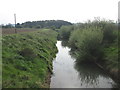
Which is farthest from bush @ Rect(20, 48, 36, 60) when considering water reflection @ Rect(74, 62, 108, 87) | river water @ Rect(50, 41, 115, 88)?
water reflection @ Rect(74, 62, 108, 87)

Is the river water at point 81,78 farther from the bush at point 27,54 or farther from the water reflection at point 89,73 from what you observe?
the bush at point 27,54

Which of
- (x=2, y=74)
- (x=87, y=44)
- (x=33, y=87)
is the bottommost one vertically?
(x=33, y=87)

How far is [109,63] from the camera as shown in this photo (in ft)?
71.8

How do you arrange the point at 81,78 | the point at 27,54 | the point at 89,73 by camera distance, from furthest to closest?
the point at 89,73 < the point at 81,78 < the point at 27,54

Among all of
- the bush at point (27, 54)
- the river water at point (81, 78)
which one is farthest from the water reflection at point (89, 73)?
the bush at point (27, 54)

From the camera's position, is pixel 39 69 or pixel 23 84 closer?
pixel 23 84

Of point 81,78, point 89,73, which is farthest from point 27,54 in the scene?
point 89,73

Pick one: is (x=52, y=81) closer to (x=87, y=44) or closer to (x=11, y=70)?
(x=11, y=70)

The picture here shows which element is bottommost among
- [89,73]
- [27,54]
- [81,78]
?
[81,78]

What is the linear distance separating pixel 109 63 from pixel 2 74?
15056 mm

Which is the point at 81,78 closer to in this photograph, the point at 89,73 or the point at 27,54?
the point at 89,73

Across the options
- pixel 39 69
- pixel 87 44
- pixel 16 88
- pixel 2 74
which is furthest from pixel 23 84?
pixel 87 44

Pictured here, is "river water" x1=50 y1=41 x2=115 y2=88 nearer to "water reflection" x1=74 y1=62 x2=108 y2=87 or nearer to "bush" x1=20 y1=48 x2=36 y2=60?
"water reflection" x1=74 y1=62 x2=108 y2=87

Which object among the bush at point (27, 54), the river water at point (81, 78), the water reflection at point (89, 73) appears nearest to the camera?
the river water at point (81, 78)
